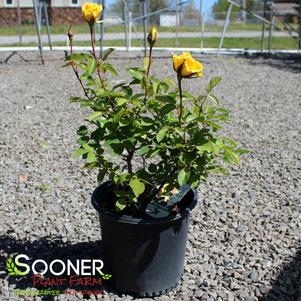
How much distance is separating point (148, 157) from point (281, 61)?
28.9ft

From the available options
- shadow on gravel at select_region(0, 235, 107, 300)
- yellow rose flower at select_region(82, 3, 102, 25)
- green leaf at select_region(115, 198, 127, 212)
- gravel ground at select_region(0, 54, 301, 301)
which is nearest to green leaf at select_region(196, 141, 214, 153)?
green leaf at select_region(115, 198, 127, 212)

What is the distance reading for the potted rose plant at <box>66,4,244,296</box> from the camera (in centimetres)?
193

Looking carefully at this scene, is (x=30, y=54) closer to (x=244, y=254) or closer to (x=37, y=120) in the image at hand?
(x=37, y=120)

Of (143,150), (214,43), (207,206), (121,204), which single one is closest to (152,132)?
(143,150)

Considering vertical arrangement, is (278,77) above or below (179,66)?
below

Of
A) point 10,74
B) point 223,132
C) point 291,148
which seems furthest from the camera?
point 10,74

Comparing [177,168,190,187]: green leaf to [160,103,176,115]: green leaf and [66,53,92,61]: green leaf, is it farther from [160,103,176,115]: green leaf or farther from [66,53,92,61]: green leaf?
[66,53,92,61]: green leaf

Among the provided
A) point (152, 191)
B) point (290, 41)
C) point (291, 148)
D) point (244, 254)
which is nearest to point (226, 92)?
point (291, 148)

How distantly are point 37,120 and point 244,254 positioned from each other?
127 inches

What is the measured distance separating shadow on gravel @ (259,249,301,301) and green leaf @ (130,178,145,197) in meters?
0.92

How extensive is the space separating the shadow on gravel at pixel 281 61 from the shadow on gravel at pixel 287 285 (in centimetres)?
687

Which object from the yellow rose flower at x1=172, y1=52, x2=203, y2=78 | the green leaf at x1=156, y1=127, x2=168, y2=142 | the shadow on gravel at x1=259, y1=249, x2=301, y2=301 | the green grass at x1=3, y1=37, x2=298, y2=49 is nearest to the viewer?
the yellow rose flower at x1=172, y1=52, x2=203, y2=78

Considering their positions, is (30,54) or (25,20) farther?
(25,20)

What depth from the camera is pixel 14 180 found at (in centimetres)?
362
